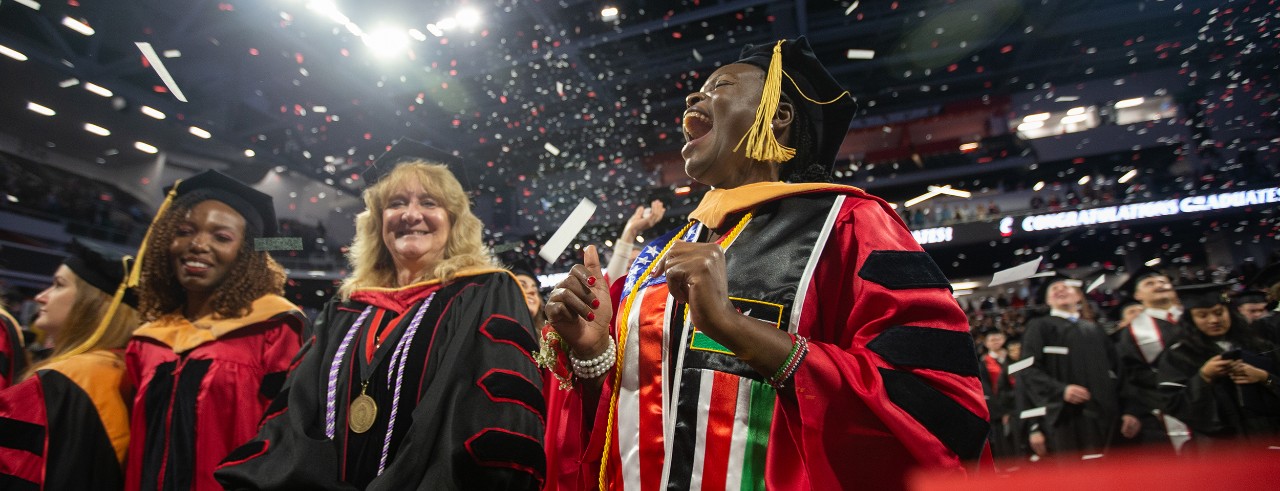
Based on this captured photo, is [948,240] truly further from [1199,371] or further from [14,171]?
[14,171]

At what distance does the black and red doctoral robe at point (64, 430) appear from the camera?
2.43 m

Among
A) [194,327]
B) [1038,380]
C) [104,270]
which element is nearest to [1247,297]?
[1038,380]

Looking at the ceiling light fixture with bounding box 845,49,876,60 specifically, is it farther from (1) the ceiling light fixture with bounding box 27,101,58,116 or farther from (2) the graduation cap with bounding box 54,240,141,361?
(1) the ceiling light fixture with bounding box 27,101,58,116

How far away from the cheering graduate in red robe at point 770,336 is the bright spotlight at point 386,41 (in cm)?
1156

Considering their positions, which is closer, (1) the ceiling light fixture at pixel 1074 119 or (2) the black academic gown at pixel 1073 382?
(2) the black academic gown at pixel 1073 382

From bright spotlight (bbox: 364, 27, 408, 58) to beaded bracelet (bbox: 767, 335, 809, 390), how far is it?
1226 cm

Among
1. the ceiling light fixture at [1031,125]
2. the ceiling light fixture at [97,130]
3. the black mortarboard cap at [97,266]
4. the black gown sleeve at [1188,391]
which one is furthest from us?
the ceiling light fixture at [1031,125]

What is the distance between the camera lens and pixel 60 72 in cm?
1107

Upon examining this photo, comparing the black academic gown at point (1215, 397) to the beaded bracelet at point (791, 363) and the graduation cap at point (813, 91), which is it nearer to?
the graduation cap at point (813, 91)

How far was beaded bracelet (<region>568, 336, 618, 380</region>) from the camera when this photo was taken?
4.93 ft

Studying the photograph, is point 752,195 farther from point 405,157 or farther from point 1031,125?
point 1031,125

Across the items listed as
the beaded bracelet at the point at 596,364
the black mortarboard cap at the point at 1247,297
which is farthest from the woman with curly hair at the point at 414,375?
the black mortarboard cap at the point at 1247,297

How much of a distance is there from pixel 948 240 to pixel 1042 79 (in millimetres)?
6562

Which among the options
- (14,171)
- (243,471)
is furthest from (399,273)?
(14,171)
